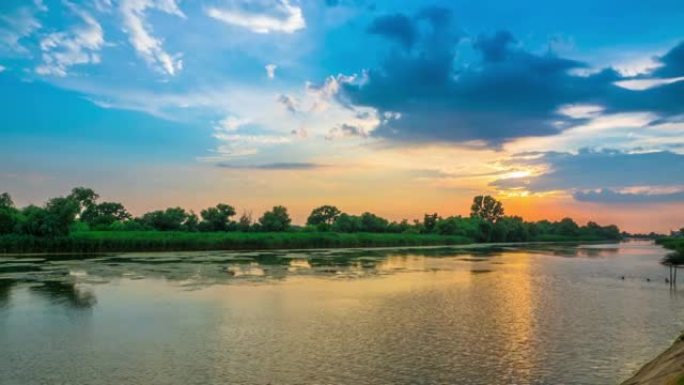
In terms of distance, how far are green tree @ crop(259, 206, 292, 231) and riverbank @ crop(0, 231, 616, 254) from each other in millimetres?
12343

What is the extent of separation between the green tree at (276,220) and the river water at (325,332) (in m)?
65.0

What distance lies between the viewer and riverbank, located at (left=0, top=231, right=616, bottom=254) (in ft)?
176

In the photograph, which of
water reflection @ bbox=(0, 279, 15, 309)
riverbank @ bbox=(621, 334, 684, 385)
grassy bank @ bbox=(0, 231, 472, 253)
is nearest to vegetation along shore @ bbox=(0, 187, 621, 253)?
grassy bank @ bbox=(0, 231, 472, 253)

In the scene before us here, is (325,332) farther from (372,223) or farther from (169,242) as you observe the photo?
(372,223)

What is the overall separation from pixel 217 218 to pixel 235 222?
13.5ft

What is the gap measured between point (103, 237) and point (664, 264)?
189 ft

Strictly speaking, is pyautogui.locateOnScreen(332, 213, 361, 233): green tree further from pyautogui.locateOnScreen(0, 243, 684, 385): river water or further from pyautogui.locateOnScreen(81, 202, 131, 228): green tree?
pyautogui.locateOnScreen(0, 243, 684, 385): river water

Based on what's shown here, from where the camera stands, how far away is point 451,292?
80.3ft

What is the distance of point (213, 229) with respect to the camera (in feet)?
283

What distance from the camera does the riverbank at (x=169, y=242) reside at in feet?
176

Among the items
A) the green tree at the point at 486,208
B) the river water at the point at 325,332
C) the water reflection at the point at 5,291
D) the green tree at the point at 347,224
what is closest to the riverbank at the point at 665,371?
the river water at the point at 325,332

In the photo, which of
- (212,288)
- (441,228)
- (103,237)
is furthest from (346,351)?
(441,228)

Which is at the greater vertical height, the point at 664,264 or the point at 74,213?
the point at 74,213

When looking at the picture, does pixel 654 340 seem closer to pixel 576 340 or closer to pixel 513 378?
pixel 576 340
